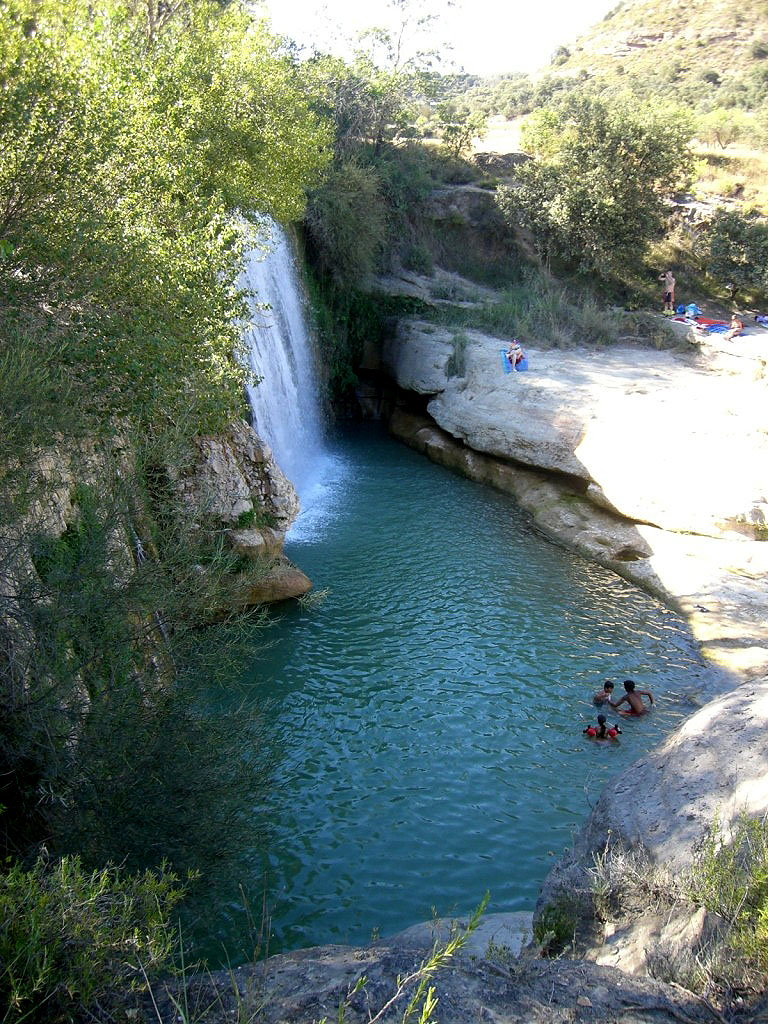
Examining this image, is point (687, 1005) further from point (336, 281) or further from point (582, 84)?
point (582, 84)

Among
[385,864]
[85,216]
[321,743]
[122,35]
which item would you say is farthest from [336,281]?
[385,864]

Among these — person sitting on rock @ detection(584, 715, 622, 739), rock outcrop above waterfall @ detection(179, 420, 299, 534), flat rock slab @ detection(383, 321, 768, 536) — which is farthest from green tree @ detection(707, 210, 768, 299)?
person sitting on rock @ detection(584, 715, 622, 739)

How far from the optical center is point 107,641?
5.50 meters

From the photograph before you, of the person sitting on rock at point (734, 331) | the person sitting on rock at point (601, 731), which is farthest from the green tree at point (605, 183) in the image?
the person sitting on rock at point (601, 731)

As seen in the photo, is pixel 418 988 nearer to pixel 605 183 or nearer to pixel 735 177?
pixel 605 183

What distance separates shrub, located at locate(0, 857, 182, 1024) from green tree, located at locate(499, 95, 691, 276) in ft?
84.1

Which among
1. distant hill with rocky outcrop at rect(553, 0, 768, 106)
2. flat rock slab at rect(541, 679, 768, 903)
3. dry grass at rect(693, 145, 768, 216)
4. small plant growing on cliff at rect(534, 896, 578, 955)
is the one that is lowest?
small plant growing on cliff at rect(534, 896, 578, 955)

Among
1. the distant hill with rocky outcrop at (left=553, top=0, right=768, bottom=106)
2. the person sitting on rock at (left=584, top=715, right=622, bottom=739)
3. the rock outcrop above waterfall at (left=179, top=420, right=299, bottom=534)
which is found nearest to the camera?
the person sitting on rock at (left=584, top=715, right=622, bottom=739)

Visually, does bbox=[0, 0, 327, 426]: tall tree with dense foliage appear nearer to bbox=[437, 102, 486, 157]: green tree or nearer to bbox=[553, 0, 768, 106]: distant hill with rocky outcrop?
bbox=[437, 102, 486, 157]: green tree

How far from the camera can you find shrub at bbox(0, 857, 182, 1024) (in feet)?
10.2

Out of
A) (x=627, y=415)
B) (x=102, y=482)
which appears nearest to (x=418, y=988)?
(x=102, y=482)

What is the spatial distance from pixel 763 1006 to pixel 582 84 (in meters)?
57.1

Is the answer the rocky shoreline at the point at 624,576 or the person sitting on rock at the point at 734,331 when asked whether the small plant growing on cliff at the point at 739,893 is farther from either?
the person sitting on rock at the point at 734,331

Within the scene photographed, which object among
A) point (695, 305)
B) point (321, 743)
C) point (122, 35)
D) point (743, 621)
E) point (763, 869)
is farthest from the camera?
point (695, 305)
